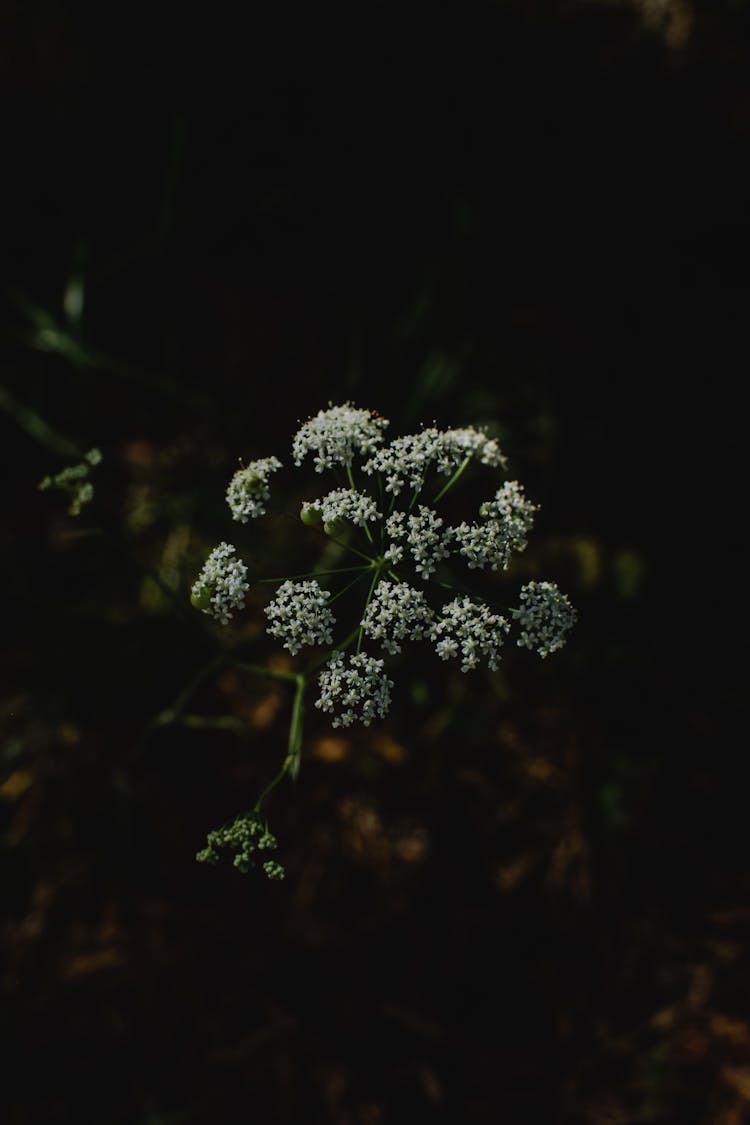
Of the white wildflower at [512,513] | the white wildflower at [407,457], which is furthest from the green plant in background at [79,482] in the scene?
the white wildflower at [512,513]

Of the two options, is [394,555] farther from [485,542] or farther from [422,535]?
[485,542]

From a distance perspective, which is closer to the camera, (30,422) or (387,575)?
(387,575)

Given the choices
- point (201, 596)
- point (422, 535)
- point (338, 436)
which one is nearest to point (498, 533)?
point (422, 535)

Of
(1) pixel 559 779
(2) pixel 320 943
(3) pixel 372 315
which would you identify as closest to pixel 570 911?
(1) pixel 559 779

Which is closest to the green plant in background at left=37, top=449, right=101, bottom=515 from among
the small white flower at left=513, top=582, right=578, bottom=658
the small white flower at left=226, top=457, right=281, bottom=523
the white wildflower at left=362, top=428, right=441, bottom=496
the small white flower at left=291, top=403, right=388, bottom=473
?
the small white flower at left=226, top=457, right=281, bottom=523

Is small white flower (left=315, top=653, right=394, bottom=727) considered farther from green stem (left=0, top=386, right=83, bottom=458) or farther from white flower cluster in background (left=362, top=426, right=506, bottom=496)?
green stem (left=0, top=386, right=83, bottom=458)

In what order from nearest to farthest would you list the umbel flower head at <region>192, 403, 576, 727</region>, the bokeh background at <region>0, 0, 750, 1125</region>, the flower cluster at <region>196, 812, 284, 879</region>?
the flower cluster at <region>196, 812, 284, 879</region>
the umbel flower head at <region>192, 403, 576, 727</region>
the bokeh background at <region>0, 0, 750, 1125</region>

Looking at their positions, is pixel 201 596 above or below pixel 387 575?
below
